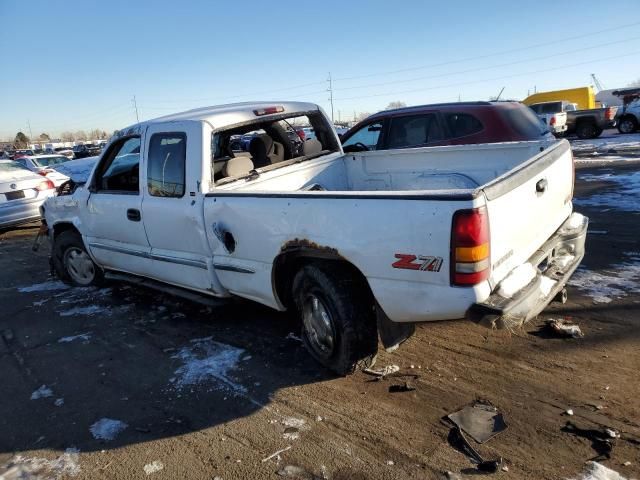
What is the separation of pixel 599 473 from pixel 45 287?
246 inches

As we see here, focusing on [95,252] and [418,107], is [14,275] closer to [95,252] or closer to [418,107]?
[95,252]

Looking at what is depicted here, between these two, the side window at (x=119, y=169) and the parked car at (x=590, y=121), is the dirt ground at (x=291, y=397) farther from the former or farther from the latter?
the parked car at (x=590, y=121)

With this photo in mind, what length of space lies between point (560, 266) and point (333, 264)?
1.64m

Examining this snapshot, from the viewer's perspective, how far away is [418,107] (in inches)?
309

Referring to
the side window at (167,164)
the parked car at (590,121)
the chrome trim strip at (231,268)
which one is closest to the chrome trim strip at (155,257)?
the chrome trim strip at (231,268)

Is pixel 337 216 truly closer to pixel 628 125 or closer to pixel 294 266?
pixel 294 266

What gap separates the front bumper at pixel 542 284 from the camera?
2.65 meters

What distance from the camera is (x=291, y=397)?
332 cm

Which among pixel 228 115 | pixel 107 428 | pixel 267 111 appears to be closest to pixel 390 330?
pixel 107 428

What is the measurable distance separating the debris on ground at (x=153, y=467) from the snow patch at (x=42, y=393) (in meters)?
1.33

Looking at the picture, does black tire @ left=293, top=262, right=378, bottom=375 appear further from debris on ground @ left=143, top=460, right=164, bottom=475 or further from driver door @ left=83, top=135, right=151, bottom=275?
driver door @ left=83, top=135, right=151, bottom=275

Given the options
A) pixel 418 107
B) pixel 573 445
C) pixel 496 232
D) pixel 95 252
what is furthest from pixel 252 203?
pixel 418 107

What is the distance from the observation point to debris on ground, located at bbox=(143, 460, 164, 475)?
2740 millimetres

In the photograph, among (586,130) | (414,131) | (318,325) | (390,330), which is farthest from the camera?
(586,130)
